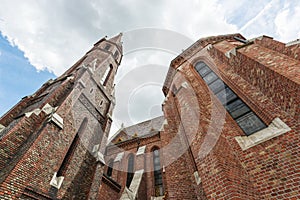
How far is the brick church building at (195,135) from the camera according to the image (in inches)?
183

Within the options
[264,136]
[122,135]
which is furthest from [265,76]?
[122,135]

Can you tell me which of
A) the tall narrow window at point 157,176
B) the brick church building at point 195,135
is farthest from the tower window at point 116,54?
the tall narrow window at point 157,176

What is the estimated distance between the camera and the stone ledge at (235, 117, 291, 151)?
4.83 meters

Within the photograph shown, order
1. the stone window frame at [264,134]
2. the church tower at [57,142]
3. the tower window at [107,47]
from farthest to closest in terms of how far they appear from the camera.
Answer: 1. the tower window at [107,47]
2. the church tower at [57,142]
3. the stone window frame at [264,134]

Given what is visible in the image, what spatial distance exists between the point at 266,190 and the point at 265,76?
139 inches

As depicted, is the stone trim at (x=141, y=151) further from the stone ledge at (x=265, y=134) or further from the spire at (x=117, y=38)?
the spire at (x=117, y=38)

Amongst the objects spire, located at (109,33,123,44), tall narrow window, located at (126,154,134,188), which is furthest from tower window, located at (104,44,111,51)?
tall narrow window, located at (126,154,134,188)

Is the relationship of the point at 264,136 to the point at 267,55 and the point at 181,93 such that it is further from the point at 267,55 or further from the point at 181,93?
the point at 181,93

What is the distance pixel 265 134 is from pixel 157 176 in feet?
28.9

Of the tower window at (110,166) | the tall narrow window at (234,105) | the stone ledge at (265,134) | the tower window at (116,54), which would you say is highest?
the tower window at (116,54)

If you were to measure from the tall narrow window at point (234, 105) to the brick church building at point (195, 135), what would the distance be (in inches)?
1.3

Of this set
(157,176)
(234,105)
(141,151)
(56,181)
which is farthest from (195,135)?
(141,151)

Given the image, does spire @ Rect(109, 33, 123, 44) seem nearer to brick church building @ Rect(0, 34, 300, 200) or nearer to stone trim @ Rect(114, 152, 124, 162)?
brick church building @ Rect(0, 34, 300, 200)

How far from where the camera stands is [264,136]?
503 centimetres
